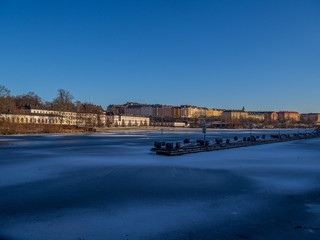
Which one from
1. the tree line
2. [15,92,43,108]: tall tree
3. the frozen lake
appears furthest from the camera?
[15,92,43,108]: tall tree

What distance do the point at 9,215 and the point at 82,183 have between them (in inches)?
162

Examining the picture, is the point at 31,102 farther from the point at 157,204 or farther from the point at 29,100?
the point at 157,204

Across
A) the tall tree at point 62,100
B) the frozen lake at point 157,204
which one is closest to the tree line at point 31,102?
the tall tree at point 62,100

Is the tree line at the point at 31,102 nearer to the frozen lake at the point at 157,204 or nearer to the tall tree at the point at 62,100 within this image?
the tall tree at the point at 62,100

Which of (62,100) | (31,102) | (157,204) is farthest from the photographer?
(31,102)

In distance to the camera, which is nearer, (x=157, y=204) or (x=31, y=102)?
(x=157, y=204)

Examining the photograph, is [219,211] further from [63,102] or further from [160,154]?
[63,102]

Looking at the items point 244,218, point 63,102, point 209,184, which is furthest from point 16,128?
point 244,218

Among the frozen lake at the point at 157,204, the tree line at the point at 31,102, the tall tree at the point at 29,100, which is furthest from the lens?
the tall tree at the point at 29,100

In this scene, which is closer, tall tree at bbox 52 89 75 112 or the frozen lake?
the frozen lake

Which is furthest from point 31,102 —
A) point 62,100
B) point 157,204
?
point 157,204

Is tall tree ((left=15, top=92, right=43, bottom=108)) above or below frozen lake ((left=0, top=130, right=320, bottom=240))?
above

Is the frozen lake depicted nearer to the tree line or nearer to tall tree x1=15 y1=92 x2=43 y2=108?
the tree line

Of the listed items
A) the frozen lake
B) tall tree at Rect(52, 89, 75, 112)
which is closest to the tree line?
tall tree at Rect(52, 89, 75, 112)
